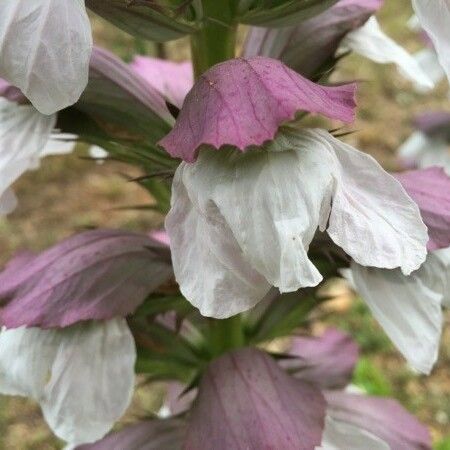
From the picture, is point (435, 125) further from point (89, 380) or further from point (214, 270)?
point (214, 270)

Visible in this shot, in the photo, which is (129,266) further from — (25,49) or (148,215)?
(148,215)

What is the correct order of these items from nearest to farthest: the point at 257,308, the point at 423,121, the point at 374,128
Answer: the point at 257,308
the point at 423,121
the point at 374,128

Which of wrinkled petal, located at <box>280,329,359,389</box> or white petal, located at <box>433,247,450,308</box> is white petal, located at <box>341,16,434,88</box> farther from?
wrinkled petal, located at <box>280,329,359,389</box>

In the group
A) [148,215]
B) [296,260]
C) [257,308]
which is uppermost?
[296,260]

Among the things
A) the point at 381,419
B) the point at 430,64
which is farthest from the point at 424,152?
the point at 381,419

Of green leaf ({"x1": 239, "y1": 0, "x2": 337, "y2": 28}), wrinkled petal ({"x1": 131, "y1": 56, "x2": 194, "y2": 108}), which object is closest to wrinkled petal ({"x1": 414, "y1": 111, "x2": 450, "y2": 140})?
wrinkled petal ({"x1": 131, "y1": 56, "x2": 194, "y2": 108})

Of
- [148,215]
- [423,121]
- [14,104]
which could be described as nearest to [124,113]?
[14,104]

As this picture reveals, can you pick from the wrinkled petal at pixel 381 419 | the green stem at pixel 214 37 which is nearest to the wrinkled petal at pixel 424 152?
the wrinkled petal at pixel 381 419

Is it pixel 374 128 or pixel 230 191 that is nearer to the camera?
pixel 230 191
